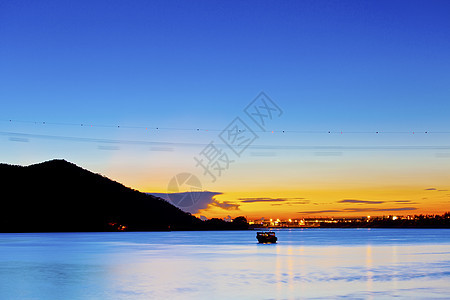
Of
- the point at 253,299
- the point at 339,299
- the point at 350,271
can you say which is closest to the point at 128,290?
the point at 253,299

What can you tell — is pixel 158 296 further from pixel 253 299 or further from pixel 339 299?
pixel 339 299

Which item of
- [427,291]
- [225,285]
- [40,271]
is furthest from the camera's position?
[40,271]

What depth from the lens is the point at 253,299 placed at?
3300 centimetres

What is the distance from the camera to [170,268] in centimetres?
5606

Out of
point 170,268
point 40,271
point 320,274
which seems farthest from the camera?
point 170,268

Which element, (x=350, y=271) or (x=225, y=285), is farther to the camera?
(x=350, y=271)

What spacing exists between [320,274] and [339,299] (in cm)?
1582

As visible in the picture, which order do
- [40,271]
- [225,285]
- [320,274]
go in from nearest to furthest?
[225,285] → [320,274] → [40,271]

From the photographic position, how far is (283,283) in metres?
41.7

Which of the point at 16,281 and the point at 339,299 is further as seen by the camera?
the point at 16,281

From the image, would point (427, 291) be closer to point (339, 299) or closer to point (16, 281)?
point (339, 299)

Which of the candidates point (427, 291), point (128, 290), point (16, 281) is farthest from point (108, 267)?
point (427, 291)

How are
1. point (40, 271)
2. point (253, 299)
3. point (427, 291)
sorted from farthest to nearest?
point (40, 271) < point (427, 291) < point (253, 299)

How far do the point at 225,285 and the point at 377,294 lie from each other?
434 inches
